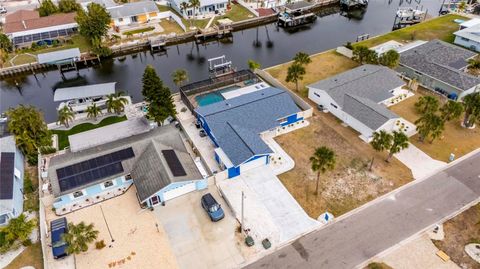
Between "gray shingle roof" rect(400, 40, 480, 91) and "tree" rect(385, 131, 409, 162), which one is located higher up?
"gray shingle roof" rect(400, 40, 480, 91)

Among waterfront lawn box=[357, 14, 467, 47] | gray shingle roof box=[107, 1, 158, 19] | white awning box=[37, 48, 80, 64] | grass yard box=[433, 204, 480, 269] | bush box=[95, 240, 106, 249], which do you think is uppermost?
gray shingle roof box=[107, 1, 158, 19]

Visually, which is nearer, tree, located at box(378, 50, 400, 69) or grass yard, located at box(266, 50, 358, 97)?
tree, located at box(378, 50, 400, 69)

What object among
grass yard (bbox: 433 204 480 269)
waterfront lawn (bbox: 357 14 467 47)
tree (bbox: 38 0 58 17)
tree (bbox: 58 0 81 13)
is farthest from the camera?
tree (bbox: 58 0 81 13)

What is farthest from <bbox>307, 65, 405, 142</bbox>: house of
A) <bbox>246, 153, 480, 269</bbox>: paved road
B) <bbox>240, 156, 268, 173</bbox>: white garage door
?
<bbox>240, 156, 268, 173</bbox>: white garage door

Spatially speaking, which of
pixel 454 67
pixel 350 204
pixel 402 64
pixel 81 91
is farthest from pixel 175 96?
pixel 454 67

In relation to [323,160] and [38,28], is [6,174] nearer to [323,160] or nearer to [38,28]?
[323,160]

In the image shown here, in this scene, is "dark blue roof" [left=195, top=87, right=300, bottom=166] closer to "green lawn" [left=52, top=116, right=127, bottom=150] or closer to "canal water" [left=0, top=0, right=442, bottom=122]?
"green lawn" [left=52, top=116, right=127, bottom=150]
